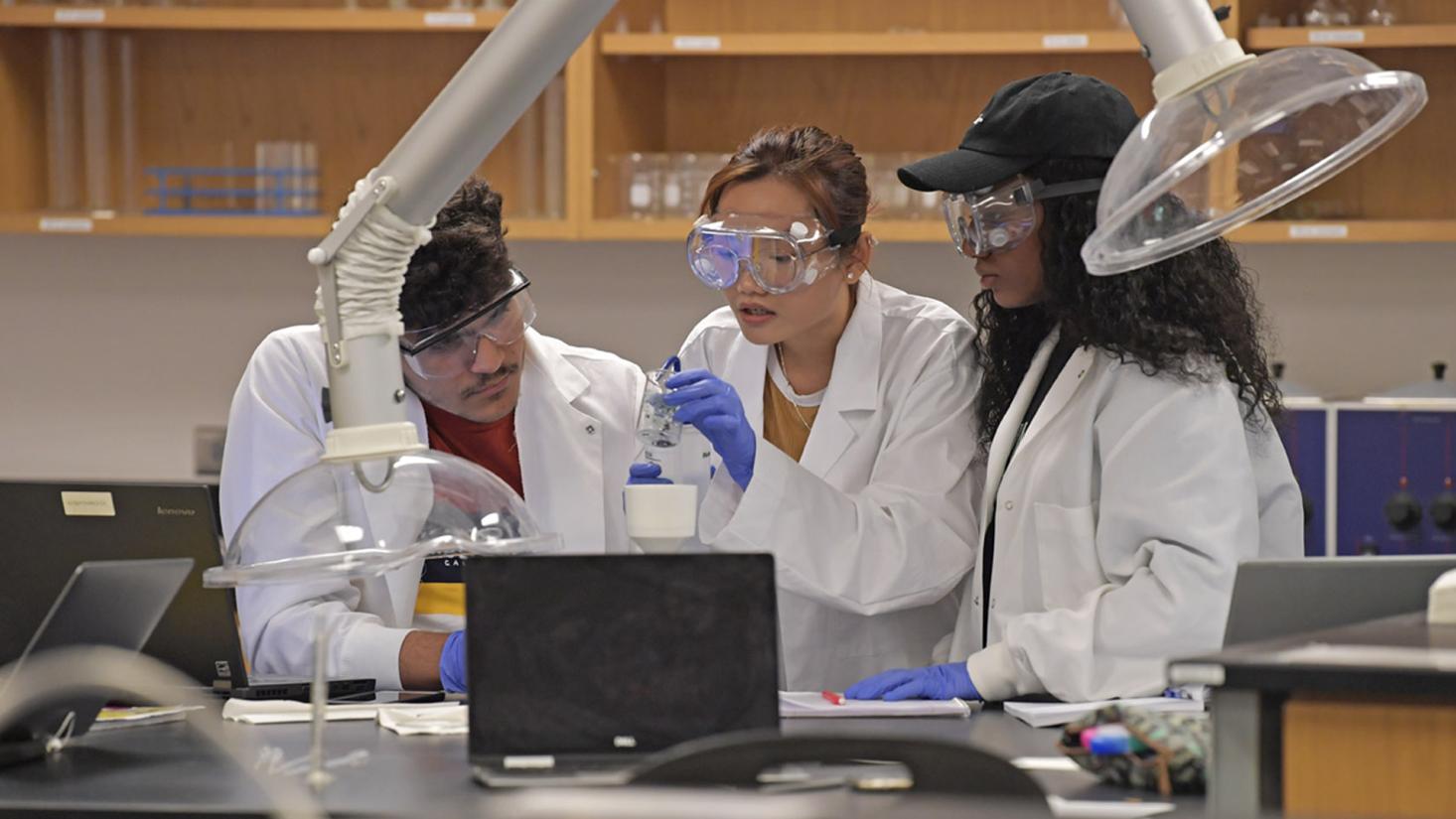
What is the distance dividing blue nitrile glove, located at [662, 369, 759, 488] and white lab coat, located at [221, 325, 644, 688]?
0.24 metres

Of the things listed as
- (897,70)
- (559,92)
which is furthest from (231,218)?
(897,70)

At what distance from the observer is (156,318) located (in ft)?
13.4

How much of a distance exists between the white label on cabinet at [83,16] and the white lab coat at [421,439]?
1615mm

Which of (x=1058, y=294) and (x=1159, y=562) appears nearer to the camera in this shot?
(x=1159, y=562)

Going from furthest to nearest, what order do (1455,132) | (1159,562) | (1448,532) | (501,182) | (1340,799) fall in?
(501,182) < (1455,132) < (1448,532) < (1159,562) < (1340,799)

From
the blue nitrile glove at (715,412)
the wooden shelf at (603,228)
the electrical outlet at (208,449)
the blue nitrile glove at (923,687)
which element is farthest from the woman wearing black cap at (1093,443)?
the electrical outlet at (208,449)

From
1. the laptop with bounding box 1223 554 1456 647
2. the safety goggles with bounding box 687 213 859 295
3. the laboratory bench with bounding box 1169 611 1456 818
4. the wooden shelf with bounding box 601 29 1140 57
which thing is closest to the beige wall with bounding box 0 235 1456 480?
the wooden shelf with bounding box 601 29 1140 57

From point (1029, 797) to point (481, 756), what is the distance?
0.61m

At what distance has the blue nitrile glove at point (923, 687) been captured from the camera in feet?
6.41

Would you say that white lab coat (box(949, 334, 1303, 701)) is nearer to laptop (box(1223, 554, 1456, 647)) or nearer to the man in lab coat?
laptop (box(1223, 554, 1456, 647))

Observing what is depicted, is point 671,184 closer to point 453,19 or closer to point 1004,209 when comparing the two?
point 453,19

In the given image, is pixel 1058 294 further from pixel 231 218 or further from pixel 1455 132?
pixel 231 218

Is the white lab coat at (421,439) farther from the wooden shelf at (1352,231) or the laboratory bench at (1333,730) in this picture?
the wooden shelf at (1352,231)

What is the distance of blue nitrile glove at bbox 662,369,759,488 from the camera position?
85.8 inches
